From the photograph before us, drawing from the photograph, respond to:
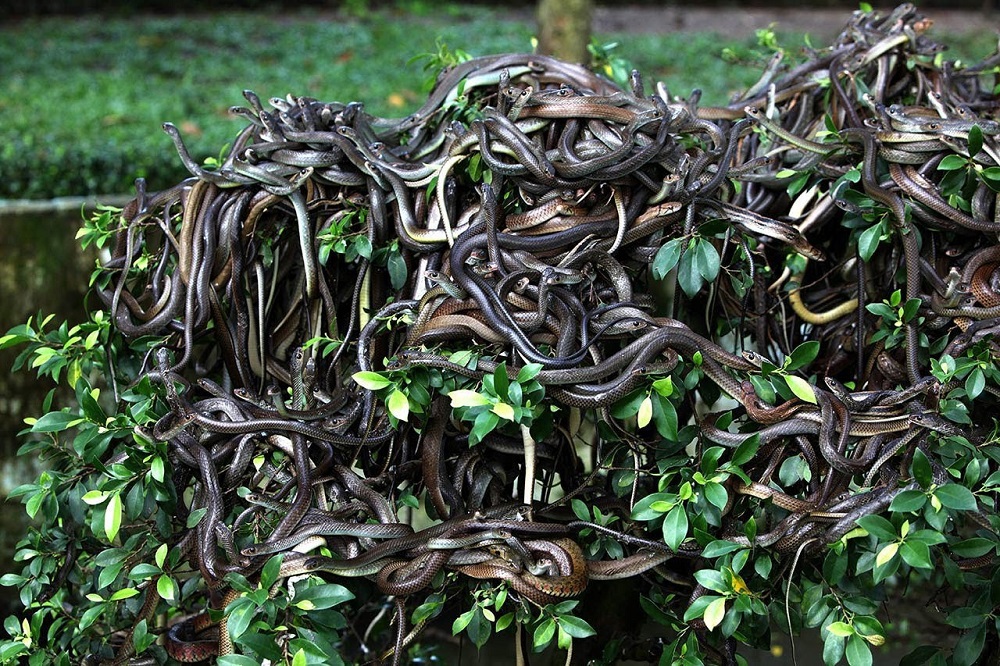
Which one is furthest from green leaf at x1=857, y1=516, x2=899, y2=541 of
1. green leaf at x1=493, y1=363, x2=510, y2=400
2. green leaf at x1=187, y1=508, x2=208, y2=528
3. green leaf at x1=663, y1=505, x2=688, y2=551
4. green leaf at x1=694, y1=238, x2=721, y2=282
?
green leaf at x1=187, y1=508, x2=208, y2=528

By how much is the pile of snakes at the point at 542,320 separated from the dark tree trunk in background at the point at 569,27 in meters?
3.37

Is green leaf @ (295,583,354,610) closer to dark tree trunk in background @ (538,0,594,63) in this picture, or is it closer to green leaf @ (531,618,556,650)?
green leaf @ (531,618,556,650)

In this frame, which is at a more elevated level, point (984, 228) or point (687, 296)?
point (984, 228)

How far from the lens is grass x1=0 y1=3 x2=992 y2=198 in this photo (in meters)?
4.66

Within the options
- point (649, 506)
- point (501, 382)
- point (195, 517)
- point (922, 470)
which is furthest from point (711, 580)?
point (195, 517)

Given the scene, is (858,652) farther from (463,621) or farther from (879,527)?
(463,621)

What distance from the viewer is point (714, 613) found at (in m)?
1.57

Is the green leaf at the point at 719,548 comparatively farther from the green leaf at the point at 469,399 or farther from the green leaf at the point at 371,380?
the green leaf at the point at 371,380

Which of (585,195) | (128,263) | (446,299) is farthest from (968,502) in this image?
(128,263)

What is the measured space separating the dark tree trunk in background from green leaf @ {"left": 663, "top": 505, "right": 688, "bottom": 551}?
13.5 feet

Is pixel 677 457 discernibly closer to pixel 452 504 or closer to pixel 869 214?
pixel 452 504

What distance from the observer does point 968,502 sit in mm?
1478

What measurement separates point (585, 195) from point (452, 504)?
0.64 meters

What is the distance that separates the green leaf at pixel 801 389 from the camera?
161 centimetres
